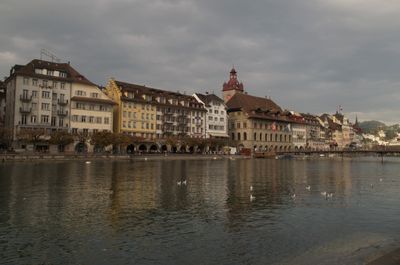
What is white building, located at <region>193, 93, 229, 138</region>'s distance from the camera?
16660 centimetres

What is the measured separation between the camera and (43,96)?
113 meters

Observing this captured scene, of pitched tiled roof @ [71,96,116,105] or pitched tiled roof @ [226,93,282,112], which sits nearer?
pitched tiled roof @ [71,96,116,105]

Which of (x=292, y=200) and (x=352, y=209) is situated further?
(x=292, y=200)

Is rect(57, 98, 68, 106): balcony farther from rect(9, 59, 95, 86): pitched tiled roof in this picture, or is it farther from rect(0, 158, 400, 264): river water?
rect(0, 158, 400, 264): river water

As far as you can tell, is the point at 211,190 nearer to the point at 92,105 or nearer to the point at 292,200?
the point at 292,200

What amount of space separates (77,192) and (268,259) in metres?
25.1

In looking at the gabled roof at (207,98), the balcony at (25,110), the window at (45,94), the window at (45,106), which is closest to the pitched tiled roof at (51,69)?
the window at (45,94)

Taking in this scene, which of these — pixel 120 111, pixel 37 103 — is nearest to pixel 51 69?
pixel 37 103

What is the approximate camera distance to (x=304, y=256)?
19.4m

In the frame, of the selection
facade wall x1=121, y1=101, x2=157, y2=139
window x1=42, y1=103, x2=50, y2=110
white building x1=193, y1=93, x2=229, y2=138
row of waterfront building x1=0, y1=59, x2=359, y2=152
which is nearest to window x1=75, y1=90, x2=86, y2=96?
row of waterfront building x1=0, y1=59, x2=359, y2=152

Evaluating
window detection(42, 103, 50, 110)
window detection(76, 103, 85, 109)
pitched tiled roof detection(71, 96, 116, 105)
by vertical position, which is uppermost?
pitched tiled roof detection(71, 96, 116, 105)

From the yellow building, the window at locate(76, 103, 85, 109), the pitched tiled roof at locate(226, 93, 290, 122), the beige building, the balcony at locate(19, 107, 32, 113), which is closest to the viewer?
the balcony at locate(19, 107, 32, 113)

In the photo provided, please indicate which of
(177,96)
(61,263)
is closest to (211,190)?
(61,263)

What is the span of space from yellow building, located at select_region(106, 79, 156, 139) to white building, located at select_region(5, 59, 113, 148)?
10.9 metres
